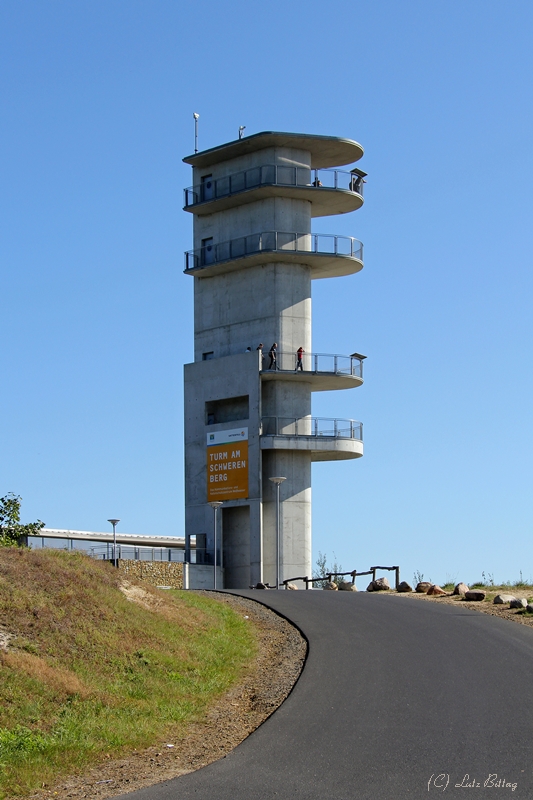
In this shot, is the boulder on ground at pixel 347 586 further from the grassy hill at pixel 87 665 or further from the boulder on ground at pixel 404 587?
the grassy hill at pixel 87 665

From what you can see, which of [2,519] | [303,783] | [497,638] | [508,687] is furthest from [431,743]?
[2,519]

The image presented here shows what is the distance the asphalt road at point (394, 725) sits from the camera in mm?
11758

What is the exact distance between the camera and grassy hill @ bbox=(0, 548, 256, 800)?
13.2m

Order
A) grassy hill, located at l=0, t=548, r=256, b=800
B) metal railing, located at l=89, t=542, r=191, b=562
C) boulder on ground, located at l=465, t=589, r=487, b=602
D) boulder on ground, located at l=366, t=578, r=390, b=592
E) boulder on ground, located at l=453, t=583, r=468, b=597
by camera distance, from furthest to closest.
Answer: metal railing, located at l=89, t=542, r=191, b=562
boulder on ground, located at l=366, t=578, r=390, b=592
boulder on ground, located at l=453, t=583, r=468, b=597
boulder on ground, located at l=465, t=589, r=487, b=602
grassy hill, located at l=0, t=548, r=256, b=800

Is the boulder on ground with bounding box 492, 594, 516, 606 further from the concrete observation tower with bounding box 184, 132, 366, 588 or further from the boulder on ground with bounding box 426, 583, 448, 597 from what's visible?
the concrete observation tower with bounding box 184, 132, 366, 588

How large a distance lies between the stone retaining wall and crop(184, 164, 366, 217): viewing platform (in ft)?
62.3

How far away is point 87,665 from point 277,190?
42.5 metres

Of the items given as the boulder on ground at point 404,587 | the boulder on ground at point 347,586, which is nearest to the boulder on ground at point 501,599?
the boulder on ground at point 404,587

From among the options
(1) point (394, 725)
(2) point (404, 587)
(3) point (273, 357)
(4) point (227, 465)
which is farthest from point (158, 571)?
(1) point (394, 725)

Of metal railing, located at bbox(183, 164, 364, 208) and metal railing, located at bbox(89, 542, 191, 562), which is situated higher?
metal railing, located at bbox(183, 164, 364, 208)

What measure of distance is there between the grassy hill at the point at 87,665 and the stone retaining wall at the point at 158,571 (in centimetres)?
2995

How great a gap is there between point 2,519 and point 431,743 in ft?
51.3

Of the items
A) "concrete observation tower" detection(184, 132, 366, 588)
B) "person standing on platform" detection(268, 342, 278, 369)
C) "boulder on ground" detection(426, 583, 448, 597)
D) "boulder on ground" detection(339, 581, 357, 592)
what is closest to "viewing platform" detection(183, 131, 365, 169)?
"concrete observation tower" detection(184, 132, 366, 588)

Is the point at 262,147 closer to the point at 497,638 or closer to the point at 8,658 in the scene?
the point at 497,638
